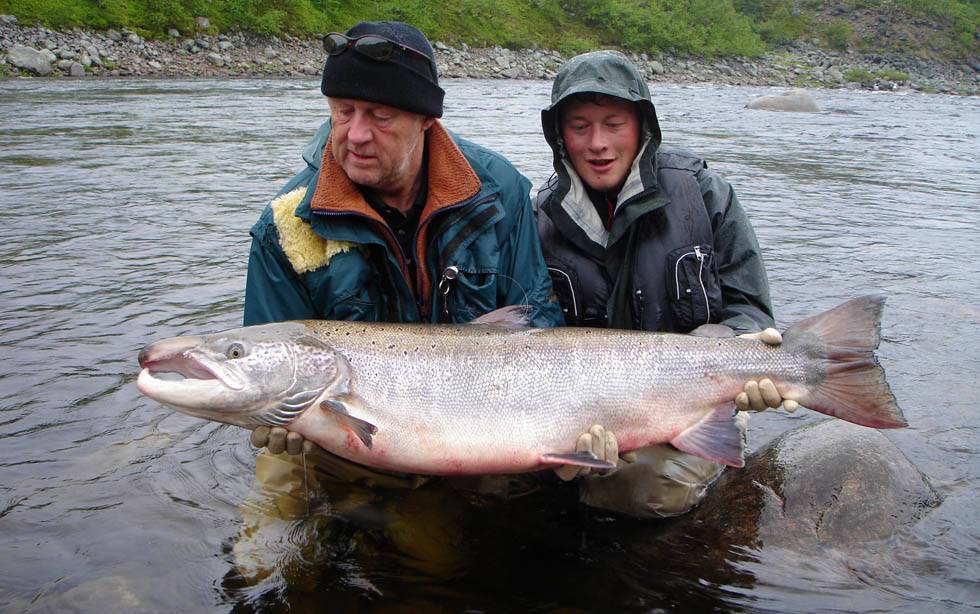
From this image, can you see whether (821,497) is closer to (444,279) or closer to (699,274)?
(699,274)

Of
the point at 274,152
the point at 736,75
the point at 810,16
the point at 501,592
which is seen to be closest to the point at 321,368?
the point at 501,592

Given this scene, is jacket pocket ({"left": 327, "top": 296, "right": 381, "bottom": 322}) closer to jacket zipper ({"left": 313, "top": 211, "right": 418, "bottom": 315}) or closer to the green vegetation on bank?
jacket zipper ({"left": 313, "top": 211, "right": 418, "bottom": 315})

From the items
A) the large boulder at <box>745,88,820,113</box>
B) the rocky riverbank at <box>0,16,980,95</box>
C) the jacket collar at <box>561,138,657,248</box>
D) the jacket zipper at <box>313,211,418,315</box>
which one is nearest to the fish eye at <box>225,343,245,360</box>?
the jacket zipper at <box>313,211,418,315</box>

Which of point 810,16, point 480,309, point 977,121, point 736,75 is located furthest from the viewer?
point 810,16

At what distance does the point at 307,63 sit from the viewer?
33.9 meters

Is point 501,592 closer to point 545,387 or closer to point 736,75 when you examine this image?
point 545,387

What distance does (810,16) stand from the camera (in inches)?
2940

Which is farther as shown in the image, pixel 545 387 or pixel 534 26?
pixel 534 26

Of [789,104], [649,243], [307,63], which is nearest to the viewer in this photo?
[649,243]

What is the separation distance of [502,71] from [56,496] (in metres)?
37.3

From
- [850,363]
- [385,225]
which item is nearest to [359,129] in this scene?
[385,225]

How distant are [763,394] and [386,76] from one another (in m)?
2.01

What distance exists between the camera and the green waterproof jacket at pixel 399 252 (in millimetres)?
3502

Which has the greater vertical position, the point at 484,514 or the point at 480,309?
the point at 480,309
